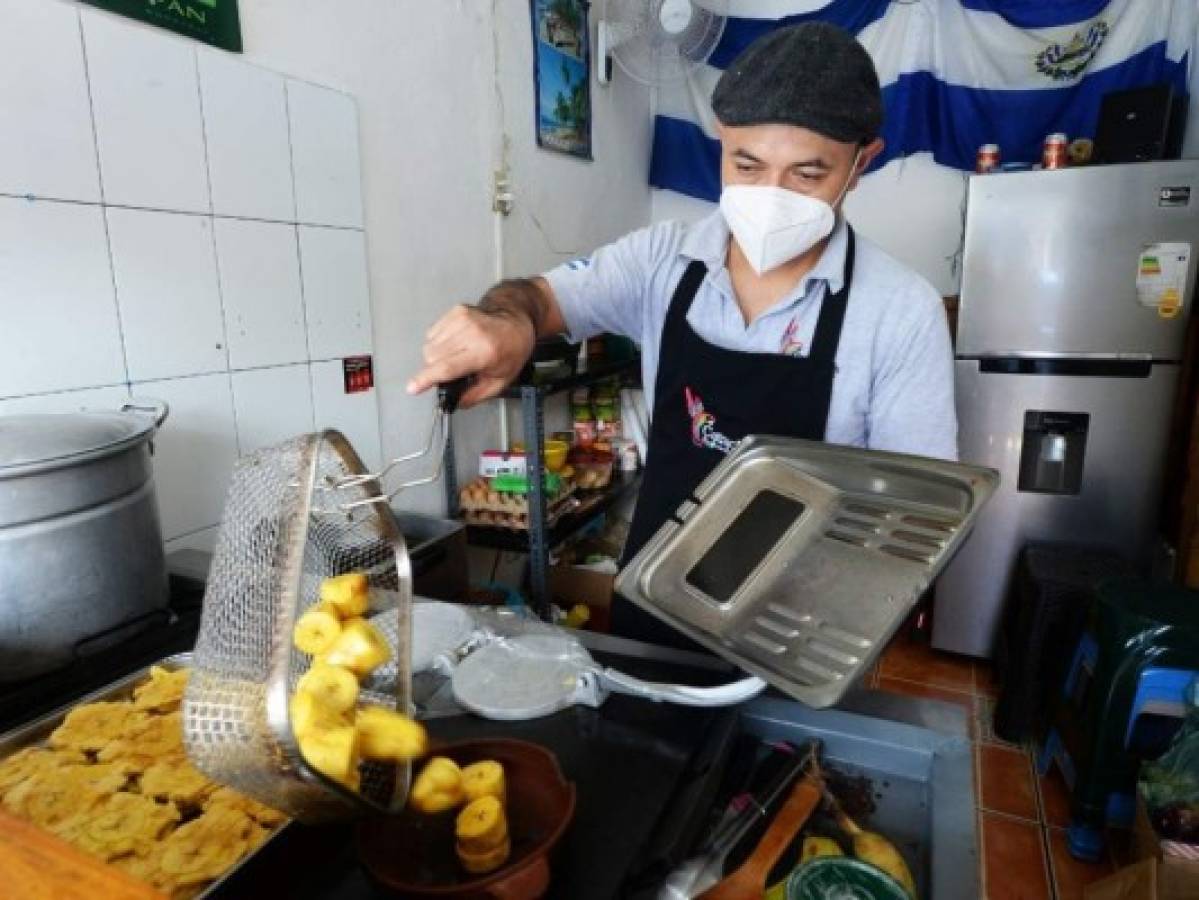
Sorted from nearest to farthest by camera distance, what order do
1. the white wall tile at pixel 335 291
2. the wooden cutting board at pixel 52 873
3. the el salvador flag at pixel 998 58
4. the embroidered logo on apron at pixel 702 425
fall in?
the wooden cutting board at pixel 52 873, the embroidered logo on apron at pixel 702 425, the white wall tile at pixel 335 291, the el salvador flag at pixel 998 58

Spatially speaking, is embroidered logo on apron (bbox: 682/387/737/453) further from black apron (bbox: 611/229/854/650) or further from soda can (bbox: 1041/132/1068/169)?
soda can (bbox: 1041/132/1068/169)

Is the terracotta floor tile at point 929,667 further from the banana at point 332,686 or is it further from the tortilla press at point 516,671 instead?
the banana at point 332,686

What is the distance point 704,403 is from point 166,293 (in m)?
0.96

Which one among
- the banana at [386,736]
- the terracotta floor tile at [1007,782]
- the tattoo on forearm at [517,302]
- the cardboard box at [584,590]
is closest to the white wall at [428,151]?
the cardboard box at [584,590]

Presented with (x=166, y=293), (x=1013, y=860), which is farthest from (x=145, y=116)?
(x=1013, y=860)

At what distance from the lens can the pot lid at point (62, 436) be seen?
74 centimetres

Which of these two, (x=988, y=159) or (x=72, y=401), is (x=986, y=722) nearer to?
(x=988, y=159)

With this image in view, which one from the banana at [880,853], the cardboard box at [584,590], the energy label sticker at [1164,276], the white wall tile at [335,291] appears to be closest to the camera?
the banana at [880,853]

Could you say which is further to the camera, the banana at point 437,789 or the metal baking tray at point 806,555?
the metal baking tray at point 806,555

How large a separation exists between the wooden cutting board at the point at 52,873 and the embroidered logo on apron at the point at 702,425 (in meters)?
0.91

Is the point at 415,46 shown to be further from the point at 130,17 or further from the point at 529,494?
the point at 529,494

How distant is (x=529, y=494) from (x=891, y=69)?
2.36m

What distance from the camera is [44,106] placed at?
1073 mm

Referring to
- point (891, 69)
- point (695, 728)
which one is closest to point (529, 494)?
point (695, 728)
